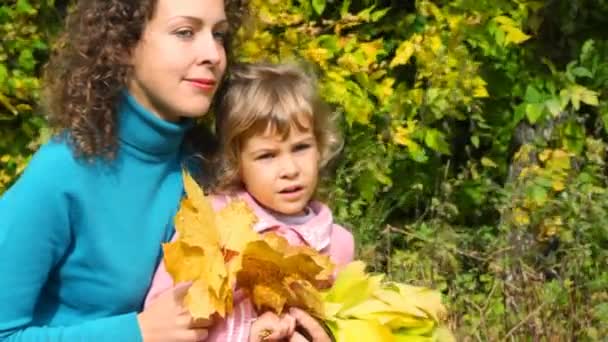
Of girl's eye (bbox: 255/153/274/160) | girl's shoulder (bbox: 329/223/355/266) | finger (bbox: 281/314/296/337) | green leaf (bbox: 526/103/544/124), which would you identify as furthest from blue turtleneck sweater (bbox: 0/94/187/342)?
green leaf (bbox: 526/103/544/124)

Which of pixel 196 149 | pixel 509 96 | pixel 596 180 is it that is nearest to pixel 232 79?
pixel 196 149

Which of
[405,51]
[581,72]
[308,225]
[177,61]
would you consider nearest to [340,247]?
[308,225]

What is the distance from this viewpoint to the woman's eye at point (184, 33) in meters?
3.07

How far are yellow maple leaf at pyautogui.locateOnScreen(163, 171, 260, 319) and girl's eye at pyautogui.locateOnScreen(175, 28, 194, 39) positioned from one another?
36 cm

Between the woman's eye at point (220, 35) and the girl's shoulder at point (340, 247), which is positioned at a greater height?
the woman's eye at point (220, 35)

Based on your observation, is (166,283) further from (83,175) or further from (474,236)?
(474,236)

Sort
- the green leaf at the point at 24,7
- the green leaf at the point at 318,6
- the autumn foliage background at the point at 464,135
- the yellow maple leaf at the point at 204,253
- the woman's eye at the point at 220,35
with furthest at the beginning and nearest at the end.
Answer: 1. the green leaf at the point at 24,7
2. the green leaf at the point at 318,6
3. the autumn foliage background at the point at 464,135
4. the woman's eye at the point at 220,35
5. the yellow maple leaf at the point at 204,253

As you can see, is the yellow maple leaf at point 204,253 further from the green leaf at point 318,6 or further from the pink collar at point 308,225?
the green leaf at point 318,6

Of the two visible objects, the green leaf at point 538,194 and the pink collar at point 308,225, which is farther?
the green leaf at point 538,194

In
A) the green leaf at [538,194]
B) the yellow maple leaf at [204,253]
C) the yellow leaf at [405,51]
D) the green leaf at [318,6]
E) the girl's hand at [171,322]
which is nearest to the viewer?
the yellow maple leaf at [204,253]

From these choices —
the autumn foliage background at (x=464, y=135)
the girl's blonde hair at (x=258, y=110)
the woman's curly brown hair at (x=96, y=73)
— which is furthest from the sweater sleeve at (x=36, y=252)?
the autumn foliage background at (x=464, y=135)

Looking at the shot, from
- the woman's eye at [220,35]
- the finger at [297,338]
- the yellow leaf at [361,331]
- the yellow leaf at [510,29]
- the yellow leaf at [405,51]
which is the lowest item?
the yellow leaf at [361,331]

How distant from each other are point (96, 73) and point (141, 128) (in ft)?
0.57

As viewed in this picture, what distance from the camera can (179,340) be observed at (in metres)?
2.94
